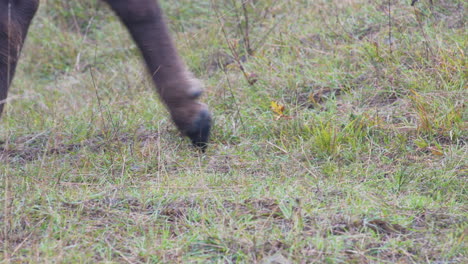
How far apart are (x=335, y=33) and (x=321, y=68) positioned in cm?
45

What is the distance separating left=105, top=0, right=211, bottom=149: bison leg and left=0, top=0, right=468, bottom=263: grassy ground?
0.90 ft

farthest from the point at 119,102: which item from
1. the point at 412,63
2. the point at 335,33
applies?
the point at 412,63

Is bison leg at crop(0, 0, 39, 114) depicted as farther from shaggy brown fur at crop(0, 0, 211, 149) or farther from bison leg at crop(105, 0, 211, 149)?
bison leg at crop(105, 0, 211, 149)

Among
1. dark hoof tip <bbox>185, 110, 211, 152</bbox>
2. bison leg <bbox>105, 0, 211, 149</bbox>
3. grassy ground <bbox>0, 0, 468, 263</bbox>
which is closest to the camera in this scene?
grassy ground <bbox>0, 0, 468, 263</bbox>

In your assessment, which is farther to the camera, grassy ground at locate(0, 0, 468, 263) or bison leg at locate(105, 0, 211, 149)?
bison leg at locate(105, 0, 211, 149)

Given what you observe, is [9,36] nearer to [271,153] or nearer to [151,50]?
[151,50]

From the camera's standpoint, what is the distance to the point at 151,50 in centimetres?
241

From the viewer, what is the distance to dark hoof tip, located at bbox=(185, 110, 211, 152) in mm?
2514

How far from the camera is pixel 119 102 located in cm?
367

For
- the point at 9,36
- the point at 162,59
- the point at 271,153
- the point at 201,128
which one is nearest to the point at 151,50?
the point at 162,59

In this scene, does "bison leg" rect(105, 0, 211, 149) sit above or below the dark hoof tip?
above

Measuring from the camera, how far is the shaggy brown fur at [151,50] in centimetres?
237

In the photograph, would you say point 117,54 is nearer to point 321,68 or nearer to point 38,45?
point 38,45

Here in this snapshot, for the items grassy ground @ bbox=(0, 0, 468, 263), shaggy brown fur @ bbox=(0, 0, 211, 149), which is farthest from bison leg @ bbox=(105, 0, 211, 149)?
grassy ground @ bbox=(0, 0, 468, 263)
